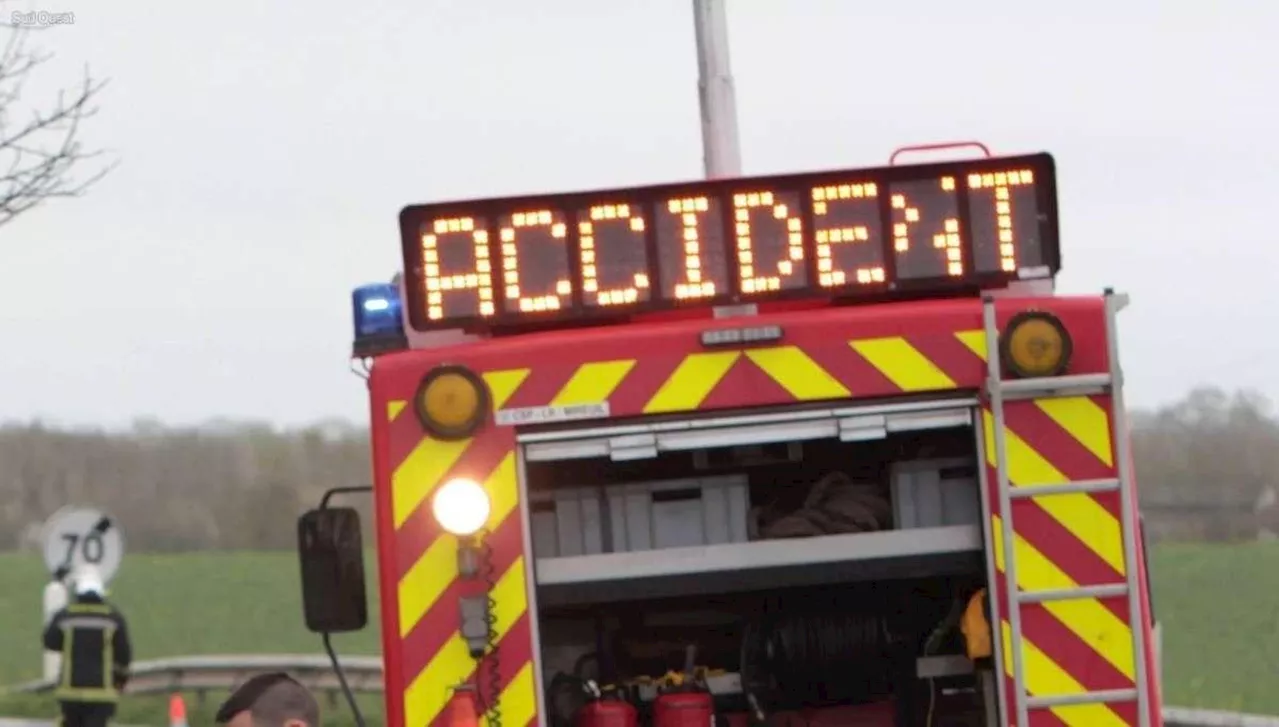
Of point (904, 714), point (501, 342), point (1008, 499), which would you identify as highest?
point (501, 342)

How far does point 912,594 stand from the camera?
8.42 metres

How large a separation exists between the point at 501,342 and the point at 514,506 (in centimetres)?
45

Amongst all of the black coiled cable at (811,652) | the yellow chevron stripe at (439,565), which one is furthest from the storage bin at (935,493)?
the yellow chevron stripe at (439,565)

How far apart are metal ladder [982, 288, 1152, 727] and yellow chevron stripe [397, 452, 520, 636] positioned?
1.30 metres

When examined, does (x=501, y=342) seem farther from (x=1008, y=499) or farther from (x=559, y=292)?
(x=1008, y=499)

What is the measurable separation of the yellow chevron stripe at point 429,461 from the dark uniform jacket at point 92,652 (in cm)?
1282

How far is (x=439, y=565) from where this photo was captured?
7758 mm

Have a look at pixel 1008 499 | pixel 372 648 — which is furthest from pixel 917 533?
pixel 372 648

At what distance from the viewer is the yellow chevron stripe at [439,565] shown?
305 inches

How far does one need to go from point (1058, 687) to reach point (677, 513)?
1209 millimetres

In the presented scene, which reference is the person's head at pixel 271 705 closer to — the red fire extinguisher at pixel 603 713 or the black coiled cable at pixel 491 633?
the black coiled cable at pixel 491 633

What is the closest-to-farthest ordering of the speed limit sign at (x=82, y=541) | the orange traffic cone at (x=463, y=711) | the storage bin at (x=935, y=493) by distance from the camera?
1. the orange traffic cone at (x=463, y=711)
2. the storage bin at (x=935, y=493)
3. the speed limit sign at (x=82, y=541)

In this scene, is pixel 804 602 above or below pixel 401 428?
below

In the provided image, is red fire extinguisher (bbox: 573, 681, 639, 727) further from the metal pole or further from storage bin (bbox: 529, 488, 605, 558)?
the metal pole
